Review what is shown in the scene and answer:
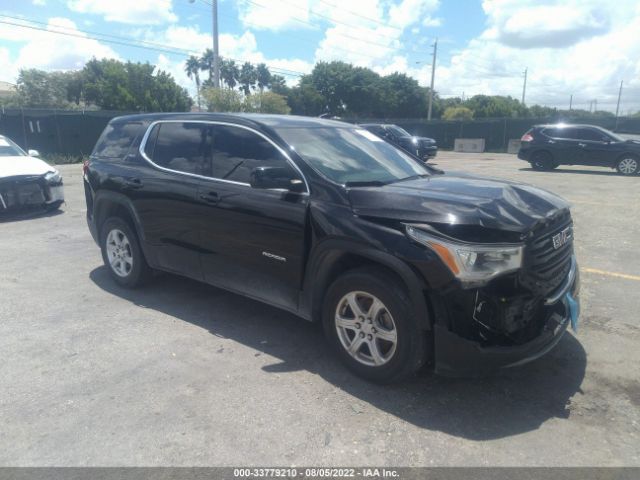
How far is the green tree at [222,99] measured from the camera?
33531mm

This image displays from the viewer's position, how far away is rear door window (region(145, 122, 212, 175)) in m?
4.37

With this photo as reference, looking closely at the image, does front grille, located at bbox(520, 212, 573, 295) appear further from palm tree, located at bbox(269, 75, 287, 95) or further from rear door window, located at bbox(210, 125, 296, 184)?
palm tree, located at bbox(269, 75, 287, 95)

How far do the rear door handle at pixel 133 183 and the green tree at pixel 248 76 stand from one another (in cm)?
8666

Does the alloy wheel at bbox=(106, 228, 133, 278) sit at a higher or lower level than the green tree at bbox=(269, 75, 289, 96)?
lower

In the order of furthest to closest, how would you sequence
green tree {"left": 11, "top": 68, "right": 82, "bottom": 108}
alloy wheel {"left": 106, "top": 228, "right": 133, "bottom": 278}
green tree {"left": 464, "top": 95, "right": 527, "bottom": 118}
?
green tree {"left": 464, "top": 95, "right": 527, "bottom": 118}
green tree {"left": 11, "top": 68, "right": 82, "bottom": 108}
alloy wheel {"left": 106, "top": 228, "right": 133, "bottom": 278}

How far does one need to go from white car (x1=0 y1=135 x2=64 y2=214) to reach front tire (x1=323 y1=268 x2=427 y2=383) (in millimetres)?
7585

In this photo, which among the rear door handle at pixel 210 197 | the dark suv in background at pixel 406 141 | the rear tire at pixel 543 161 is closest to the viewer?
the rear door handle at pixel 210 197

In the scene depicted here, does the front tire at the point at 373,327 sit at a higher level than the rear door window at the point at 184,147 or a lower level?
lower

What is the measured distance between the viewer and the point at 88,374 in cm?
355

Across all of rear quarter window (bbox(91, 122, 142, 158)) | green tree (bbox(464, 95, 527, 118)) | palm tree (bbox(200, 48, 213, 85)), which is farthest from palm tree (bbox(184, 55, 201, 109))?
rear quarter window (bbox(91, 122, 142, 158))

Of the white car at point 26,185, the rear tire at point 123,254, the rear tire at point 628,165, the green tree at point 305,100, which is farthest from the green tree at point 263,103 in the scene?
the rear tire at point 123,254

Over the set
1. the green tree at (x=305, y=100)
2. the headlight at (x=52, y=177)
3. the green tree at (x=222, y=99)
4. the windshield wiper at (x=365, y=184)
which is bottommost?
the headlight at (x=52, y=177)

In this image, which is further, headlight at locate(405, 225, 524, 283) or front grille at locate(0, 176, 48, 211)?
front grille at locate(0, 176, 48, 211)

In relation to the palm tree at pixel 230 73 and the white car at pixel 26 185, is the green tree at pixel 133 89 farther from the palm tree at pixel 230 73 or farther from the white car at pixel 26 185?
the white car at pixel 26 185
